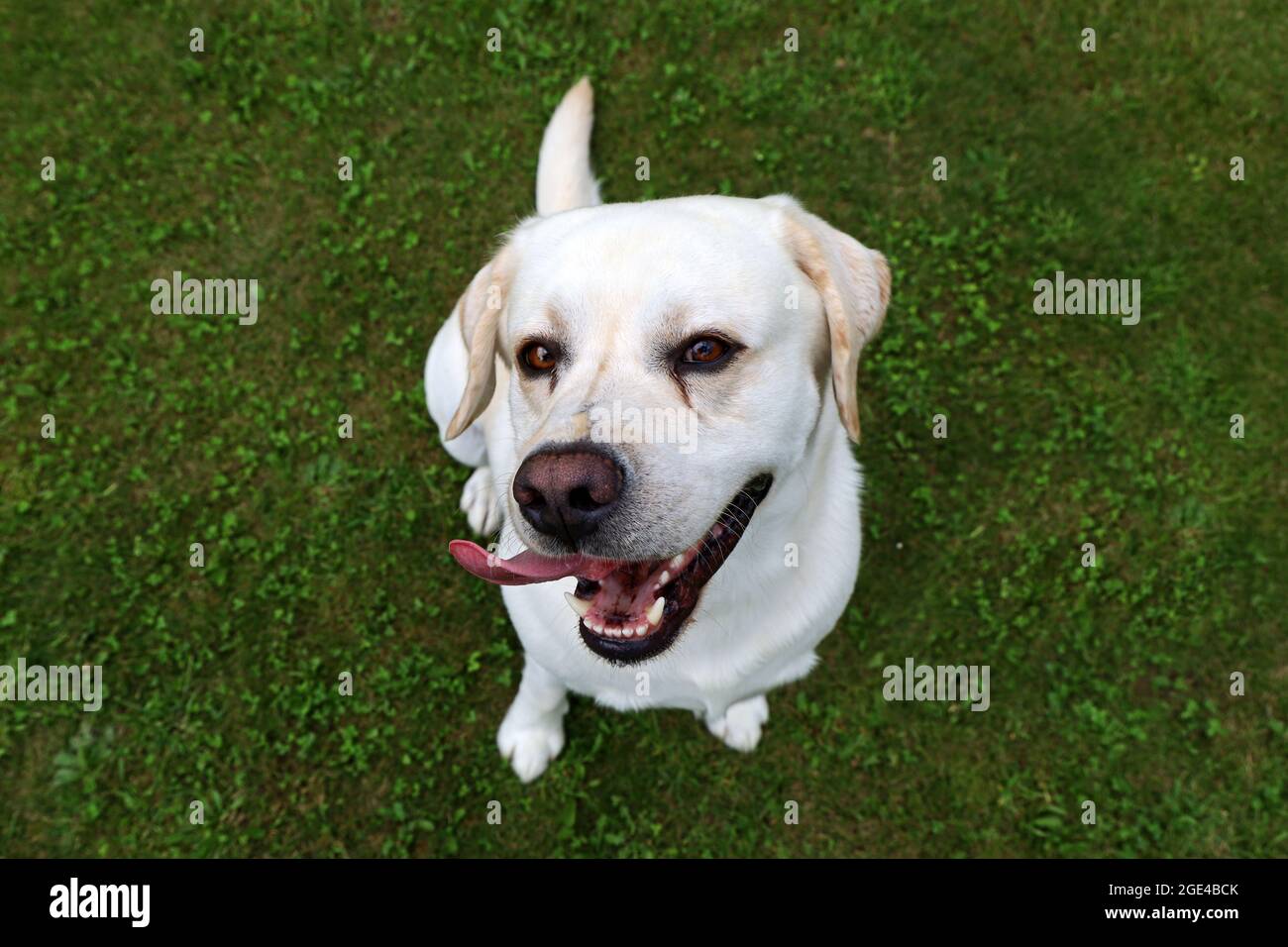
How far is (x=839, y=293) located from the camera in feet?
8.66

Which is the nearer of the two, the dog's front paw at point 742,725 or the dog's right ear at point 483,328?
the dog's right ear at point 483,328

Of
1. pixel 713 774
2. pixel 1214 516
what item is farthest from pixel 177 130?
pixel 1214 516

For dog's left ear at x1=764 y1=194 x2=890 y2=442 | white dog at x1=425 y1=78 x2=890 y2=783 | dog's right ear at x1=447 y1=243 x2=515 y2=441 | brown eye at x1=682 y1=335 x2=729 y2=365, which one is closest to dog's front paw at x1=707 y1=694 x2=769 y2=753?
white dog at x1=425 y1=78 x2=890 y2=783

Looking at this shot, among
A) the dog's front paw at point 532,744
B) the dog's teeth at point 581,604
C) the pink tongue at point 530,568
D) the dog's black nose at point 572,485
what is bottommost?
the dog's front paw at point 532,744

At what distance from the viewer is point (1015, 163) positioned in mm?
5199

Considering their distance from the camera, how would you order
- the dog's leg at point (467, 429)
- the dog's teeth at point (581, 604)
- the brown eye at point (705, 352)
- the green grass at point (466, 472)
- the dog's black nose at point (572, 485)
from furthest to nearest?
1. the green grass at point (466, 472)
2. the dog's leg at point (467, 429)
3. the dog's teeth at point (581, 604)
4. the brown eye at point (705, 352)
5. the dog's black nose at point (572, 485)

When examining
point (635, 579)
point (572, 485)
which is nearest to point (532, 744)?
point (635, 579)

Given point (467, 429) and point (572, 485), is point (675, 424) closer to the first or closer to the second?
point (572, 485)

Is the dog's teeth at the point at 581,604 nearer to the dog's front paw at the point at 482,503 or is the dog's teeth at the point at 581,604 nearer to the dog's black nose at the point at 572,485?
the dog's black nose at the point at 572,485

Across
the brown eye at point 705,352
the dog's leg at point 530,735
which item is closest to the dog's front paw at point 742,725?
the dog's leg at point 530,735

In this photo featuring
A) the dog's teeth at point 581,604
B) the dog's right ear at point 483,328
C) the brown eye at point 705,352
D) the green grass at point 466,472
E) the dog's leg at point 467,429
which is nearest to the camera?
the brown eye at point 705,352

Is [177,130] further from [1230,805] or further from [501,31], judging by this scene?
[1230,805]

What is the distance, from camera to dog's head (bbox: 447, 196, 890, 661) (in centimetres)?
220

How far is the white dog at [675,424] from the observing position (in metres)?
2.22
